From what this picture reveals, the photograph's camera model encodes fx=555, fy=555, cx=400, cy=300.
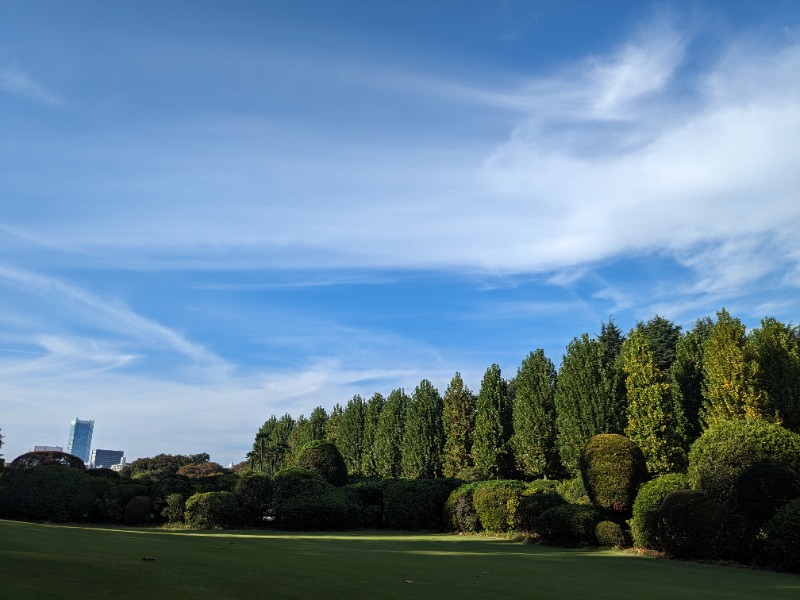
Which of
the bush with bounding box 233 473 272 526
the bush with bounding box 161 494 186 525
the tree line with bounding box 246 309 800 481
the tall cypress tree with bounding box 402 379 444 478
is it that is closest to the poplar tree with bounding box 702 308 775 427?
the tree line with bounding box 246 309 800 481

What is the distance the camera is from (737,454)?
1812 centimetres

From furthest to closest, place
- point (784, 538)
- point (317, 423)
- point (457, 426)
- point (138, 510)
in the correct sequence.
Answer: point (317, 423) → point (457, 426) → point (138, 510) → point (784, 538)

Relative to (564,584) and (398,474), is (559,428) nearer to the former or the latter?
(398,474)

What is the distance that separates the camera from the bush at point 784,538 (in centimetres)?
1469

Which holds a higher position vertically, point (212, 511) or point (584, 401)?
point (584, 401)

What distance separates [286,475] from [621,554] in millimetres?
18616

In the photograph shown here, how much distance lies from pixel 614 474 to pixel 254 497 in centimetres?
1931

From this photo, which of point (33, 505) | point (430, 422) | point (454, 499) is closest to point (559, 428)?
point (454, 499)

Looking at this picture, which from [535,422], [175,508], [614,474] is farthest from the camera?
[535,422]

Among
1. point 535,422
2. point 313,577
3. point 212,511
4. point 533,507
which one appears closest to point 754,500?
point 533,507

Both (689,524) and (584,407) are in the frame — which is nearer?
(689,524)

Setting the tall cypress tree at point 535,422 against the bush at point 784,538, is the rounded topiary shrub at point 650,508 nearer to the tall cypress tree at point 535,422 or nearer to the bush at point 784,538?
the bush at point 784,538

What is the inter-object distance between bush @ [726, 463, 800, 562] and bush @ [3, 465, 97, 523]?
33.1 metres

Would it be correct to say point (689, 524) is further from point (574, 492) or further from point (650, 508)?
point (574, 492)
